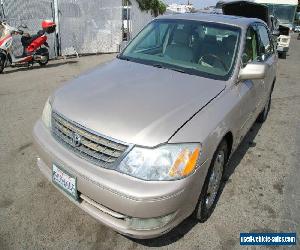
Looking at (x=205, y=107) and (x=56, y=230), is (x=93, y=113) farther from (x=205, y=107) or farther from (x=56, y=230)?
(x=56, y=230)

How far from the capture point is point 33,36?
8.38 m

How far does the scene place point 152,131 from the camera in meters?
2.26

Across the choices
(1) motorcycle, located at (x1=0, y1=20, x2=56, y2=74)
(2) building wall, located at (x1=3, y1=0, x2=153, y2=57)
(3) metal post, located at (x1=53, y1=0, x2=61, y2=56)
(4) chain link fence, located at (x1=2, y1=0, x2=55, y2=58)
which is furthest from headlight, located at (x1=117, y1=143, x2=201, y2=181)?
(3) metal post, located at (x1=53, y1=0, x2=61, y2=56)

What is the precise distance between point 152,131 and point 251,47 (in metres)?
2.19

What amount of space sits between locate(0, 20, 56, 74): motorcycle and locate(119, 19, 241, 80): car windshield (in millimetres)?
5087

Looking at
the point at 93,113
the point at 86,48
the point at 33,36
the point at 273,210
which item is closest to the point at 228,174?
the point at 273,210

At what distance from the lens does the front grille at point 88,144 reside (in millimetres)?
2244

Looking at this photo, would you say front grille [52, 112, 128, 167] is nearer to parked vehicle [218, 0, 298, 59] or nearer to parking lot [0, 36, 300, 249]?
parking lot [0, 36, 300, 249]

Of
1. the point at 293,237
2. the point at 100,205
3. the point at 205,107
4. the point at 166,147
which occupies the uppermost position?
the point at 205,107

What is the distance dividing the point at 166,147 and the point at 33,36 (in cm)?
743

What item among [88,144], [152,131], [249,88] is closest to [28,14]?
[249,88]

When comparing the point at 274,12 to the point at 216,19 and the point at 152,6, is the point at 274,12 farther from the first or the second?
the point at 216,19

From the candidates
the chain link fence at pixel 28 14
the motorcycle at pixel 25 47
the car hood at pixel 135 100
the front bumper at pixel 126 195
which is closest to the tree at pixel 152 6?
the chain link fence at pixel 28 14

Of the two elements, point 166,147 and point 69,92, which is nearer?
point 166,147
